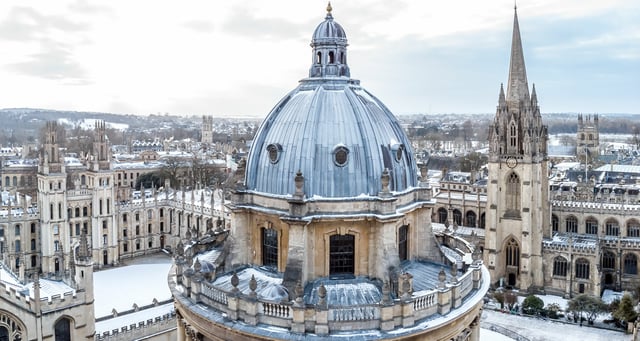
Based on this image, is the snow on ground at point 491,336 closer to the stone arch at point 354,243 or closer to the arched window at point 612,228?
the stone arch at point 354,243

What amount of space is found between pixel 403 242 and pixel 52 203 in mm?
55911

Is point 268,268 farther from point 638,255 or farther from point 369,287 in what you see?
point 638,255

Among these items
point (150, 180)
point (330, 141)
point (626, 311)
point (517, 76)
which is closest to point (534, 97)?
point (517, 76)

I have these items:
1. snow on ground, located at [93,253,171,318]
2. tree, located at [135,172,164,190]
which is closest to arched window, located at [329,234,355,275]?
snow on ground, located at [93,253,171,318]

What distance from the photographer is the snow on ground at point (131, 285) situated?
185 ft

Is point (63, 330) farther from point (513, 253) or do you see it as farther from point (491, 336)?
point (513, 253)

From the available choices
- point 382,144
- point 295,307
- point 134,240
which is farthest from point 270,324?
point 134,240

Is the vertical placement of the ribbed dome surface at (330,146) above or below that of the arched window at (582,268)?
above

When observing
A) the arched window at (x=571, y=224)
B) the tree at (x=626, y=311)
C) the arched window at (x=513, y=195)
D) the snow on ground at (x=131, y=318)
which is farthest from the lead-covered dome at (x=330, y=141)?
the arched window at (x=571, y=224)

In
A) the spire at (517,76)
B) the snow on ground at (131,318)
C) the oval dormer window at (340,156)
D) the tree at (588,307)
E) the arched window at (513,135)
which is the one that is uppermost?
the spire at (517,76)

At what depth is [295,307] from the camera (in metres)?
21.1

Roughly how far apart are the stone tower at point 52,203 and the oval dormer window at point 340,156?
2110 inches

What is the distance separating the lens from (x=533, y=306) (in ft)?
189

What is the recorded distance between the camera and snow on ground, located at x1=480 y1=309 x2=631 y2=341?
51.9 m
